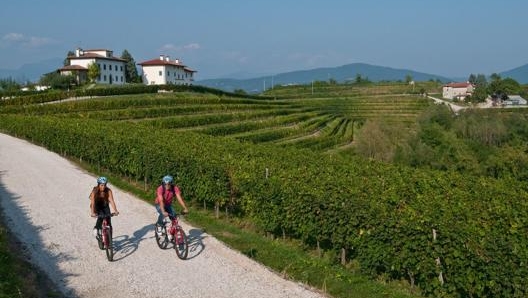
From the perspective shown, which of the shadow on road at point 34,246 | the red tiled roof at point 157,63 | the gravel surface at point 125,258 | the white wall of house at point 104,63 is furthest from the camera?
the red tiled roof at point 157,63

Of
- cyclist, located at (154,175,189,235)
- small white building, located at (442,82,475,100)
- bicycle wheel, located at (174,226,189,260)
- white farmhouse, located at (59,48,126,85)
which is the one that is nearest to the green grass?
bicycle wheel, located at (174,226,189,260)

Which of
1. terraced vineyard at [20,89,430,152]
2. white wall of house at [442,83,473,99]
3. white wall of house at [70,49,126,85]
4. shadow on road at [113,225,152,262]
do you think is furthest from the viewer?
white wall of house at [442,83,473,99]

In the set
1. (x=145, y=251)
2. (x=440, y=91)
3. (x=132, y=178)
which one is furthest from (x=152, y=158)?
(x=440, y=91)

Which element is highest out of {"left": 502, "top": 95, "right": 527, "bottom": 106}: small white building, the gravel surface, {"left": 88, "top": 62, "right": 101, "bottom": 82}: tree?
{"left": 88, "top": 62, "right": 101, "bottom": 82}: tree

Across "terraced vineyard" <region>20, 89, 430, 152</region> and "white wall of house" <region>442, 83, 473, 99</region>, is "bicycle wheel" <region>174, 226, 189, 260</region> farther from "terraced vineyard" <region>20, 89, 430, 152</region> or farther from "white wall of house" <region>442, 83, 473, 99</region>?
"white wall of house" <region>442, 83, 473, 99</region>

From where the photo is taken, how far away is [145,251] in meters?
13.7

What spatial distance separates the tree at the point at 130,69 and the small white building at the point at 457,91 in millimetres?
82491

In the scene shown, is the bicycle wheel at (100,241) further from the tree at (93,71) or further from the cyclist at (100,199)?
the tree at (93,71)

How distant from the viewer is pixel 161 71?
11212 cm

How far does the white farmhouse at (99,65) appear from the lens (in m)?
94.9

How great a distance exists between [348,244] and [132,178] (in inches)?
568

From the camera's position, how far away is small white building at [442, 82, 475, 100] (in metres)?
145

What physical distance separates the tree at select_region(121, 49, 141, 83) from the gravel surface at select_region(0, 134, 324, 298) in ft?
317

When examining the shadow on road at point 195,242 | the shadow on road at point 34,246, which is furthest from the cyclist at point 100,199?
the shadow on road at point 195,242
